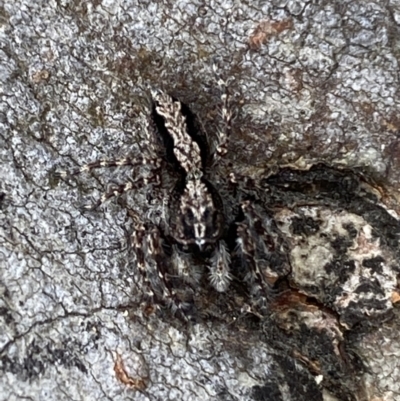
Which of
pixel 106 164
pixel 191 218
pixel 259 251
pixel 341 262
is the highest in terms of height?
pixel 106 164

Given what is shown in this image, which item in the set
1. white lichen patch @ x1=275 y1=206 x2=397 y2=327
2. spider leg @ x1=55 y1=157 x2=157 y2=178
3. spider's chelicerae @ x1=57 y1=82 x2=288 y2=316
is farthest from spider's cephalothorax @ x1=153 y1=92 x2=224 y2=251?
white lichen patch @ x1=275 y1=206 x2=397 y2=327

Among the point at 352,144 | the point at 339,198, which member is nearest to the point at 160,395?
the point at 339,198

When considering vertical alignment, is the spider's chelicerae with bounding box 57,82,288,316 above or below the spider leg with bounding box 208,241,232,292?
above

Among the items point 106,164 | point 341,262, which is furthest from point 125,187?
point 341,262

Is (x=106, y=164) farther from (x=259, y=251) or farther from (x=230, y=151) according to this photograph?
(x=259, y=251)

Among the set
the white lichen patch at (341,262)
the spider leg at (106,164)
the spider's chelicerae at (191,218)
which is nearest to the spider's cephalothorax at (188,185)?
the spider's chelicerae at (191,218)

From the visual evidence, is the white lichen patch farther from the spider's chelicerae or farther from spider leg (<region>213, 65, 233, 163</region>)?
spider leg (<region>213, 65, 233, 163</region>)

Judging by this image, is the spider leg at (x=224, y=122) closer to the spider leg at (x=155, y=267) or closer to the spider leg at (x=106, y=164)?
the spider leg at (x=106, y=164)
